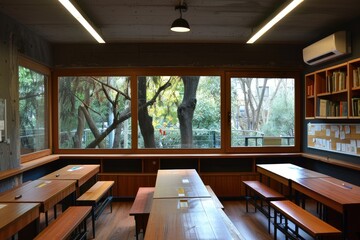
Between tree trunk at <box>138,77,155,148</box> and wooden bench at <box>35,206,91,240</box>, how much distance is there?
2443mm

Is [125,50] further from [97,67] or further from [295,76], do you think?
[295,76]

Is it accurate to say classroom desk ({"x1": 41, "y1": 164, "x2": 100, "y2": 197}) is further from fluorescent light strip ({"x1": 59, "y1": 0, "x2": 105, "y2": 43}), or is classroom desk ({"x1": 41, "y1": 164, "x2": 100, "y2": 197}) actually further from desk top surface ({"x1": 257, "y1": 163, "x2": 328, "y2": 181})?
desk top surface ({"x1": 257, "y1": 163, "x2": 328, "y2": 181})

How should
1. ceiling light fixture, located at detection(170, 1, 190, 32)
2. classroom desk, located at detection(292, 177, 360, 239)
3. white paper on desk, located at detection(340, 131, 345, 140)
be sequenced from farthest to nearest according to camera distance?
white paper on desk, located at detection(340, 131, 345, 140), ceiling light fixture, located at detection(170, 1, 190, 32), classroom desk, located at detection(292, 177, 360, 239)

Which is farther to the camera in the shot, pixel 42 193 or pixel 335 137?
pixel 335 137

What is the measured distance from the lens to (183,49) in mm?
5867

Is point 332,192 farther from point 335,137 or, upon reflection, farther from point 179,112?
point 179,112

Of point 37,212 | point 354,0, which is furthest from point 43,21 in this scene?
point 354,0

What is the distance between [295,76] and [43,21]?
4744mm

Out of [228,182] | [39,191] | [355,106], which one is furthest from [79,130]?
[355,106]

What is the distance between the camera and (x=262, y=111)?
241 inches

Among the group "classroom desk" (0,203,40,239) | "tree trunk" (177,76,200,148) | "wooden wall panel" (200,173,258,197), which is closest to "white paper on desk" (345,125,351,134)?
"wooden wall panel" (200,173,258,197)

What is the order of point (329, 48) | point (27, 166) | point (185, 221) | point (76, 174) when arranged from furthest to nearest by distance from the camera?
point (329, 48) → point (27, 166) → point (76, 174) → point (185, 221)

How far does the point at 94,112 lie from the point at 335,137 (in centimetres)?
447

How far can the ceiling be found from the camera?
153 inches
